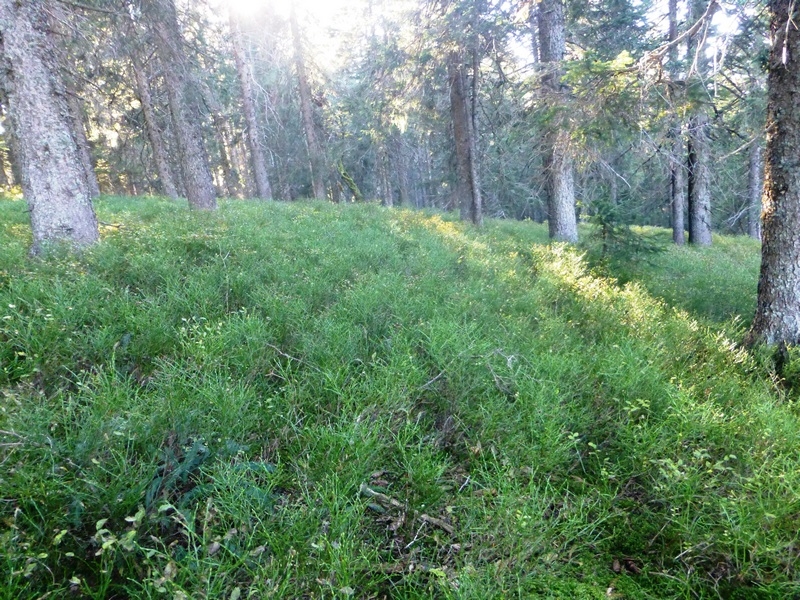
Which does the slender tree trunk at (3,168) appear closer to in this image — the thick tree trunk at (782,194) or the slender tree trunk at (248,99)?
the slender tree trunk at (248,99)

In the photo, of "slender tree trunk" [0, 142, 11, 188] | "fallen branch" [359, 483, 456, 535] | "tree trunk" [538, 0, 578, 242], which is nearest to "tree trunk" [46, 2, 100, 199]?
"fallen branch" [359, 483, 456, 535]

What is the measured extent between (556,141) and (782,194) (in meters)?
3.68

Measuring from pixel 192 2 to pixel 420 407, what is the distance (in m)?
11.3

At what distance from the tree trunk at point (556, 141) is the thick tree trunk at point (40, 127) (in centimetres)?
741

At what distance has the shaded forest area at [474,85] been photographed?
20.8 feet

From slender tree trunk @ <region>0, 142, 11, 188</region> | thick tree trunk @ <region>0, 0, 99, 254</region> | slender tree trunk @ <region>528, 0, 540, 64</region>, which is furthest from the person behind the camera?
slender tree trunk @ <region>0, 142, 11, 188</region>

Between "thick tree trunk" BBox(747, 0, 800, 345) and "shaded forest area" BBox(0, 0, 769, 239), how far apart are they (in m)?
0.58

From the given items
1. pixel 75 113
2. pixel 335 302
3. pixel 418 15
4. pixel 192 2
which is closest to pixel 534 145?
pixel 418 15

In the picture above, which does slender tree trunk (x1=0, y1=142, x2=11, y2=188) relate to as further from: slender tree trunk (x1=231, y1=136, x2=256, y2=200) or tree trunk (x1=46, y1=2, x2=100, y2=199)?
tree trunk (x1=46, y1=2, x2=100, y2=199)

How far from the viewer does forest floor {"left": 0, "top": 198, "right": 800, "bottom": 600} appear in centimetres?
184

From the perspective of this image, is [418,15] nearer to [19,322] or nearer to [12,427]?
[19,322]

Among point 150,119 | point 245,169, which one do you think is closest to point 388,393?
point 150,119

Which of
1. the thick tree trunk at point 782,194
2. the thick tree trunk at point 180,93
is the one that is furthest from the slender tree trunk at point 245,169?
the thick tree trunk at point 782,194

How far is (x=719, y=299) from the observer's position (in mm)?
7191
